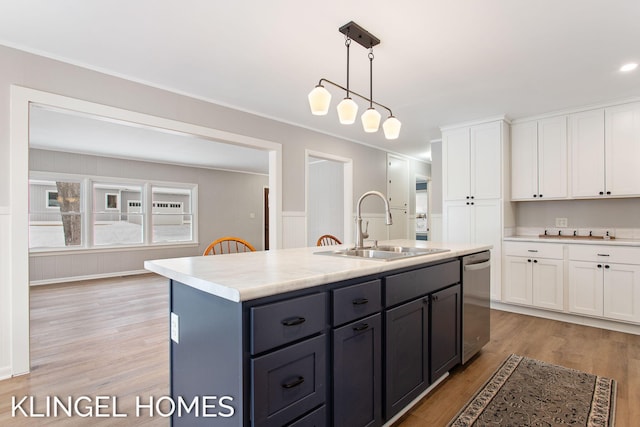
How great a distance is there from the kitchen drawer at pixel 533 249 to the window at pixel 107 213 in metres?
6.30

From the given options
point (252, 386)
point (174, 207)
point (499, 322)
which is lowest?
point (499, 322)

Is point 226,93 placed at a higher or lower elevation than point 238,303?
higher

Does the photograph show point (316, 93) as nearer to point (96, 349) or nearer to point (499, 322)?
point (96, 349)

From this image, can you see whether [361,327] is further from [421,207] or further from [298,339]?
[421,207]

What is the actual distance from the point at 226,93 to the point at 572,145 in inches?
149

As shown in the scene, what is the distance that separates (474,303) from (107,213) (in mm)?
6604

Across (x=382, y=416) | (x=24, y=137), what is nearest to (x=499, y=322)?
(x=382, y=416)

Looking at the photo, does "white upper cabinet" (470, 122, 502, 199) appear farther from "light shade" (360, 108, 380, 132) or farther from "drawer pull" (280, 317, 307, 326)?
"drawer pull" (280, 317, 307, 326)

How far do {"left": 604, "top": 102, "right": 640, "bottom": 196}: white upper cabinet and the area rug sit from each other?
7.08ft

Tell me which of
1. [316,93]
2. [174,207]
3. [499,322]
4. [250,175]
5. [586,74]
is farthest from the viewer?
[250,175]

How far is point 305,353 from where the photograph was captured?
128 centimetres

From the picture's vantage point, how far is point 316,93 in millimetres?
1926

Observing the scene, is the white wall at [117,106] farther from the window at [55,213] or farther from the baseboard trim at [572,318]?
the window at [55,213]

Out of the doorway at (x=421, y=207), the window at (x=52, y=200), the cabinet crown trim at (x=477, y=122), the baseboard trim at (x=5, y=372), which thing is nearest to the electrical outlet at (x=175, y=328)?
the baseboard trim at (x=5, y=372)
